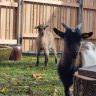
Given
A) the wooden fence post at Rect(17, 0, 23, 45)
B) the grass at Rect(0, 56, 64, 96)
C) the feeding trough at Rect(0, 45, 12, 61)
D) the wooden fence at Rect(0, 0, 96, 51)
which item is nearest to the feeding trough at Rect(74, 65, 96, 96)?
the grass at Rect(0, 56, 64, 96)

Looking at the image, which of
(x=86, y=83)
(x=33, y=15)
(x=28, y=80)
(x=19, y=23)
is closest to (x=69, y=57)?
(x=28, y=80)

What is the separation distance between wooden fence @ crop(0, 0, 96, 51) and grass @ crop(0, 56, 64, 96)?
182 cm

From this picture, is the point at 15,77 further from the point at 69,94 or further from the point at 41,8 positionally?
the point at 41,8

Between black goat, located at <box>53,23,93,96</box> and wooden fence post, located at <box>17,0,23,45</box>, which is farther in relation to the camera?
wooden fence post, located at <box>17,0,23,45</box>

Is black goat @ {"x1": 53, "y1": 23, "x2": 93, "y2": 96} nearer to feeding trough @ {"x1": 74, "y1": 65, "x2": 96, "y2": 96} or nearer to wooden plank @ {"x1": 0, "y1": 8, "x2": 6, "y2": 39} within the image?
feeding trough @ {"x1": 74, "y1": 65, "x2": 96, "y2": 96}

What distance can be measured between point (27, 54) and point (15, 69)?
11.7 feet

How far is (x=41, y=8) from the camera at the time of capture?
43.9 feet

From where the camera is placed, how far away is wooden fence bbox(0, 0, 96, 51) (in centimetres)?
1242

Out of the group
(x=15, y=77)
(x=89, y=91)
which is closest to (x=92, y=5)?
(x=15, y=77)

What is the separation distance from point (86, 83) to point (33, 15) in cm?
1129

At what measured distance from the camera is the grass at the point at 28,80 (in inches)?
261

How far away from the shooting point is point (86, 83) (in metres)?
2.01

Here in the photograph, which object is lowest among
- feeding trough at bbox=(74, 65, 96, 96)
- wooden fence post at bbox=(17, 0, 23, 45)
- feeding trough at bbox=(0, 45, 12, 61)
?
feeding trough at bbox=(0, 45, 12, 61)

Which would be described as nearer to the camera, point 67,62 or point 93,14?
point 67,62
